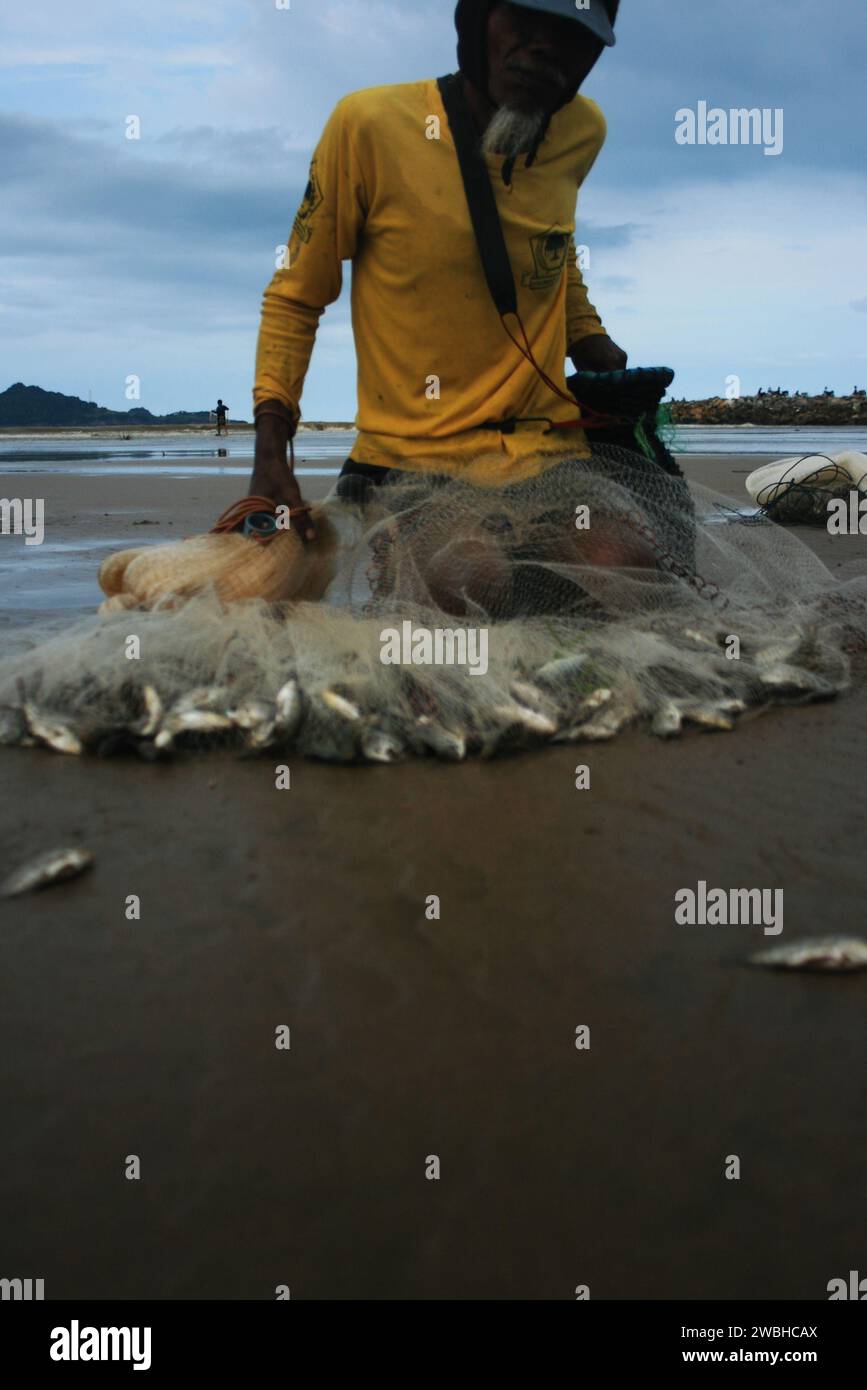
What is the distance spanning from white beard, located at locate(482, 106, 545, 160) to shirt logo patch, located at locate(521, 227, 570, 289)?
35 cm

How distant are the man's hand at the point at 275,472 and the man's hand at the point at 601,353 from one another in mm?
1655

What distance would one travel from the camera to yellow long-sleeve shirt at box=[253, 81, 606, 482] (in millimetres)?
3990

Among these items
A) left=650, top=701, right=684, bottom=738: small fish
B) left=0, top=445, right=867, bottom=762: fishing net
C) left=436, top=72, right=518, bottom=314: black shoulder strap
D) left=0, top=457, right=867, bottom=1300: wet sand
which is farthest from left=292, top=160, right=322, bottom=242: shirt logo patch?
left=0, top=457, right=867, bottom=1300: wet sand

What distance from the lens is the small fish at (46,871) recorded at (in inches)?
85.0

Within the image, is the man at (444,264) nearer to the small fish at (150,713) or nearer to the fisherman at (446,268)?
the fisherman at (446,268)

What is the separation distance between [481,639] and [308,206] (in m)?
2.05

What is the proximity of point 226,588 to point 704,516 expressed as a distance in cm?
198

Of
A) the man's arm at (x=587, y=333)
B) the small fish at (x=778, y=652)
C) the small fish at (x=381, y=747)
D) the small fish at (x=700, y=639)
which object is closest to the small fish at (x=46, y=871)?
the small fish at (x=381, y=747)

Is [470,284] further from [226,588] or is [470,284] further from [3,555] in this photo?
[3,555]

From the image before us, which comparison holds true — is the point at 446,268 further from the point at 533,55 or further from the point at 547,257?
the point at 533,55

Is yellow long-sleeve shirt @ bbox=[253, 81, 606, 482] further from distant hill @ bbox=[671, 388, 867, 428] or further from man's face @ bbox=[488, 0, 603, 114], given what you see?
distant hill @ bbox=[671, 388, 867, 428]

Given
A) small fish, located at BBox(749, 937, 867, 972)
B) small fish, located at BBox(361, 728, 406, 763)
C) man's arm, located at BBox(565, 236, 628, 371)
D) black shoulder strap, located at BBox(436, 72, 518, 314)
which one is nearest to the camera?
small fish, located at BBox(749, 937, 867, 972)
